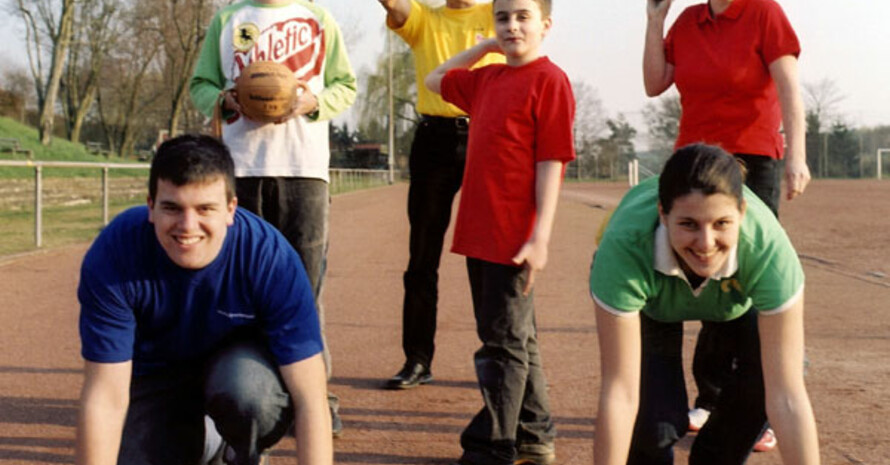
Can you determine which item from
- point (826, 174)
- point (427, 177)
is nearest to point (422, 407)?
point (427, 177)

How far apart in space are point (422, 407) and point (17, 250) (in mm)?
8775

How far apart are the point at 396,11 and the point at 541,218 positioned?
164cm

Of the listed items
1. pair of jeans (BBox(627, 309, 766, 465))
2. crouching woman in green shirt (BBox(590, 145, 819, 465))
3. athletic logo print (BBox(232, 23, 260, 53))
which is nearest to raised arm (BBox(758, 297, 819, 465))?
crouching woman in green shirt (BBox(590, 145, 819, 465))

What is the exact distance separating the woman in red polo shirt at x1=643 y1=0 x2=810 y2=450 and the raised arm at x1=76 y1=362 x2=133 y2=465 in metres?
2.27

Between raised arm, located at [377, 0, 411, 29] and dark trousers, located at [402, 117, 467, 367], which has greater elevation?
raised arm, located at [377, 0, 411, 29]

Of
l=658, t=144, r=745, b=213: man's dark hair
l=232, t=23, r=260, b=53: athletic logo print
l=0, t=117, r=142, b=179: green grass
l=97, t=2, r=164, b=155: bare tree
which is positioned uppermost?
l=97, t=2, r=164, b=155: bare tree

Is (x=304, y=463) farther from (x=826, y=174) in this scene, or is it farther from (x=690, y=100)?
(x=826, y=174)

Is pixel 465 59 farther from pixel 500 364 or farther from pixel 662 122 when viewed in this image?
pixel 662 122

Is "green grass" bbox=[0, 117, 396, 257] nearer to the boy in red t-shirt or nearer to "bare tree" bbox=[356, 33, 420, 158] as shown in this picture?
the boy in red t-shirt

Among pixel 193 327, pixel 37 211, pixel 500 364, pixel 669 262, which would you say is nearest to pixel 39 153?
pixel 37 211

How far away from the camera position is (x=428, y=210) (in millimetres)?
5094

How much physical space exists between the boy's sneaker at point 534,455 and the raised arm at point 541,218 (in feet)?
2.16

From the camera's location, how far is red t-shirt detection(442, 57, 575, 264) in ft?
12.8

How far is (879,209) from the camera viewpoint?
21.2m
